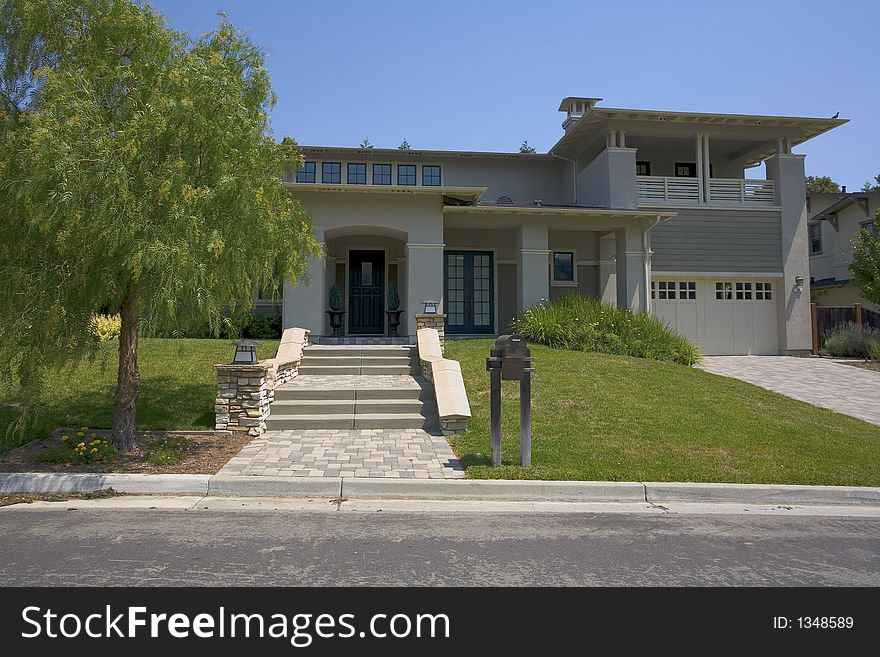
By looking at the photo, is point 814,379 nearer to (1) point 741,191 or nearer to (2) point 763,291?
(2) point 763,291

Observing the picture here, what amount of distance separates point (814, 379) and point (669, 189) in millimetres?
7508

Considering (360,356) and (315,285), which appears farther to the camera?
(315,285)

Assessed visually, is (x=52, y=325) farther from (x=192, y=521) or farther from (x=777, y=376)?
(x=777, y=376)

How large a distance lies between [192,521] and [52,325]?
2761 mm

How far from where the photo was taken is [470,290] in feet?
58.8

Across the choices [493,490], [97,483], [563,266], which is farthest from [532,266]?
[97,483]

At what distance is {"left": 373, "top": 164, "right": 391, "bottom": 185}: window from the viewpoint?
63.6ft

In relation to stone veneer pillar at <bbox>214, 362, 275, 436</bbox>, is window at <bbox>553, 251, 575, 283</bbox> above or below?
above

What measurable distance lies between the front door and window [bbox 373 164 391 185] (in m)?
3.08

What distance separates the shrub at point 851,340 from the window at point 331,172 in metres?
16.4

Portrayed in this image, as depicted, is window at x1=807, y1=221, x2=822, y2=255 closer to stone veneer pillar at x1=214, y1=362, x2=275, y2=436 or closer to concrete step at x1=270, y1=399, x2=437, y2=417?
concrete step at x1=270, y1=399, x2=437, y2=417

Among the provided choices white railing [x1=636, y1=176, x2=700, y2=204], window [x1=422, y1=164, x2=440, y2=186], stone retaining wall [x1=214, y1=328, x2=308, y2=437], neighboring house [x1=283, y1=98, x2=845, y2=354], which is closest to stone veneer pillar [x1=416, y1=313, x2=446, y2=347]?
neighboring house [x1=283, y1=98, x2=845, y2=354]

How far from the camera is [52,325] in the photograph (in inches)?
246
